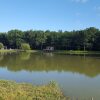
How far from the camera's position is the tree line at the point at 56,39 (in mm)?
82375

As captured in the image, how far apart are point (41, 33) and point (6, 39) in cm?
1694

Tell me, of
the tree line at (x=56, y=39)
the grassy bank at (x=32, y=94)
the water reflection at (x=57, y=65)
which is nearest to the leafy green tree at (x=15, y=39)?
the tree line at (x=56, y=39)

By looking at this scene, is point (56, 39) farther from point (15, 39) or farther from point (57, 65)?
point (57, 65)

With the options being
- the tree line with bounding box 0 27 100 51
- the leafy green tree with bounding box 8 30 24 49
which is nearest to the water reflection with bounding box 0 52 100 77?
the tree line with bounding box 0 27 100 51

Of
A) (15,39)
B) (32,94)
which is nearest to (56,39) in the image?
(15,39)

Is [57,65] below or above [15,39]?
below

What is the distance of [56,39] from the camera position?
9488 centimetres

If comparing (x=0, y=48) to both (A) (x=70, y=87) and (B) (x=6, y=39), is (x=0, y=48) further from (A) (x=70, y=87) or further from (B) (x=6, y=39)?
(A) (x=70, y=87)

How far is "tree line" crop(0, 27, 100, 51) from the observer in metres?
82.4

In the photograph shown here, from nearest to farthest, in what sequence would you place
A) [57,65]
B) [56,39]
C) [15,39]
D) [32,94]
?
[32,94]
[57,65]
[56,39]
[15,39]

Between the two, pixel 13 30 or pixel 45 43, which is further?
pixel 13 30

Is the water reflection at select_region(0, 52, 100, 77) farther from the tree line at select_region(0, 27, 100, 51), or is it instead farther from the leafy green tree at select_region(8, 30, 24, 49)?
the leafy green tree at select_region(8, 30, 24, 49)

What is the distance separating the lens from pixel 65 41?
89.6 metres

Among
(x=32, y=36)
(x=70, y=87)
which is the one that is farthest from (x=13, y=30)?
(x=70, y=87)
